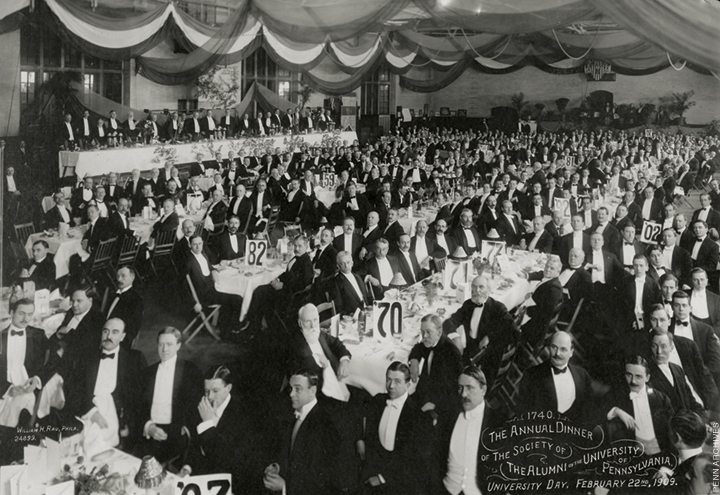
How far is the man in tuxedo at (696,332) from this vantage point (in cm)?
514

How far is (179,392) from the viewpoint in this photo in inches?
176

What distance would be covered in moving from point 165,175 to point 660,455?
25.0 ft

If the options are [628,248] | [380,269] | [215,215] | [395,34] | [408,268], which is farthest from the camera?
[395,34]

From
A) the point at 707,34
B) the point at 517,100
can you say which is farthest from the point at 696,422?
the point at 517,100

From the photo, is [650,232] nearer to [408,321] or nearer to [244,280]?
[408,321]

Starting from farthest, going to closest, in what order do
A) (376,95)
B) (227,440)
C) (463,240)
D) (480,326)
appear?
(376,95) < (463,240) < (480,326) < (227,440)

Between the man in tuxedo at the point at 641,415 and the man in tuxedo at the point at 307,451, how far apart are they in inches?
77.0

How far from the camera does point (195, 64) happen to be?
711 cm

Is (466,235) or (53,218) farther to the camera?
(466,235)

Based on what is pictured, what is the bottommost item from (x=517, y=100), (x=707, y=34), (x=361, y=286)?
(x=361, y=286)

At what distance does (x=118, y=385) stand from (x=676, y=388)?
3803mm

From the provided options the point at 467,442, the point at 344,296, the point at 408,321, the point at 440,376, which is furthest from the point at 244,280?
the point at 467,442

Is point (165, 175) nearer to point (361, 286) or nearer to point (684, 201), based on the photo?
point (361, 286)

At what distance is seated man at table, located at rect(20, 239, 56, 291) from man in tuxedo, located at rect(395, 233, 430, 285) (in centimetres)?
315
